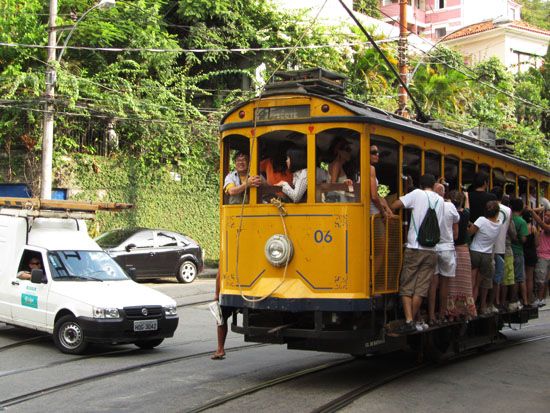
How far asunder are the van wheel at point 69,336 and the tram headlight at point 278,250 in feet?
12.4

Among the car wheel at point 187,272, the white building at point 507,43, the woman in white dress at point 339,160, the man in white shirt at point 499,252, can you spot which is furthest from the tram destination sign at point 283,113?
the white building at point 507,43

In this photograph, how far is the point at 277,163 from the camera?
31.4 ft

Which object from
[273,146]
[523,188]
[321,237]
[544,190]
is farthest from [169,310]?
[544,190]

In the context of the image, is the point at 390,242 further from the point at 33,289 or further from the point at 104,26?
the point at 104,26

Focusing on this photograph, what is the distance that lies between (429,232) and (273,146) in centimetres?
209

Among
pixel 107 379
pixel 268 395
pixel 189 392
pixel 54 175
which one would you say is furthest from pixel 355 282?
pixel 54 175

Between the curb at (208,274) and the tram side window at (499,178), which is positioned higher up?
the tram side window at (499,178)

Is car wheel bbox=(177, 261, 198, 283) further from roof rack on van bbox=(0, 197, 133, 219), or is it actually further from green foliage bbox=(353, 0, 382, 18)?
green foliage bbox=(353, 0, 382, 18)

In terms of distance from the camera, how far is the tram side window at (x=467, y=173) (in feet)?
38.6

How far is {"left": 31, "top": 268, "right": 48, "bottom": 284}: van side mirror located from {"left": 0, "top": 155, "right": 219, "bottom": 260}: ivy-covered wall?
1301 cm

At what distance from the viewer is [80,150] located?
26.2 metres

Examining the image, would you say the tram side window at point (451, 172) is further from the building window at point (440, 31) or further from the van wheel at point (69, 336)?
the building window at point (440, 31)

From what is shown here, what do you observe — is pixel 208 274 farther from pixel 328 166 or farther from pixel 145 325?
pixel 328 166

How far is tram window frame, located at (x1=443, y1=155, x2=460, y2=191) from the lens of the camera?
36.6ft
